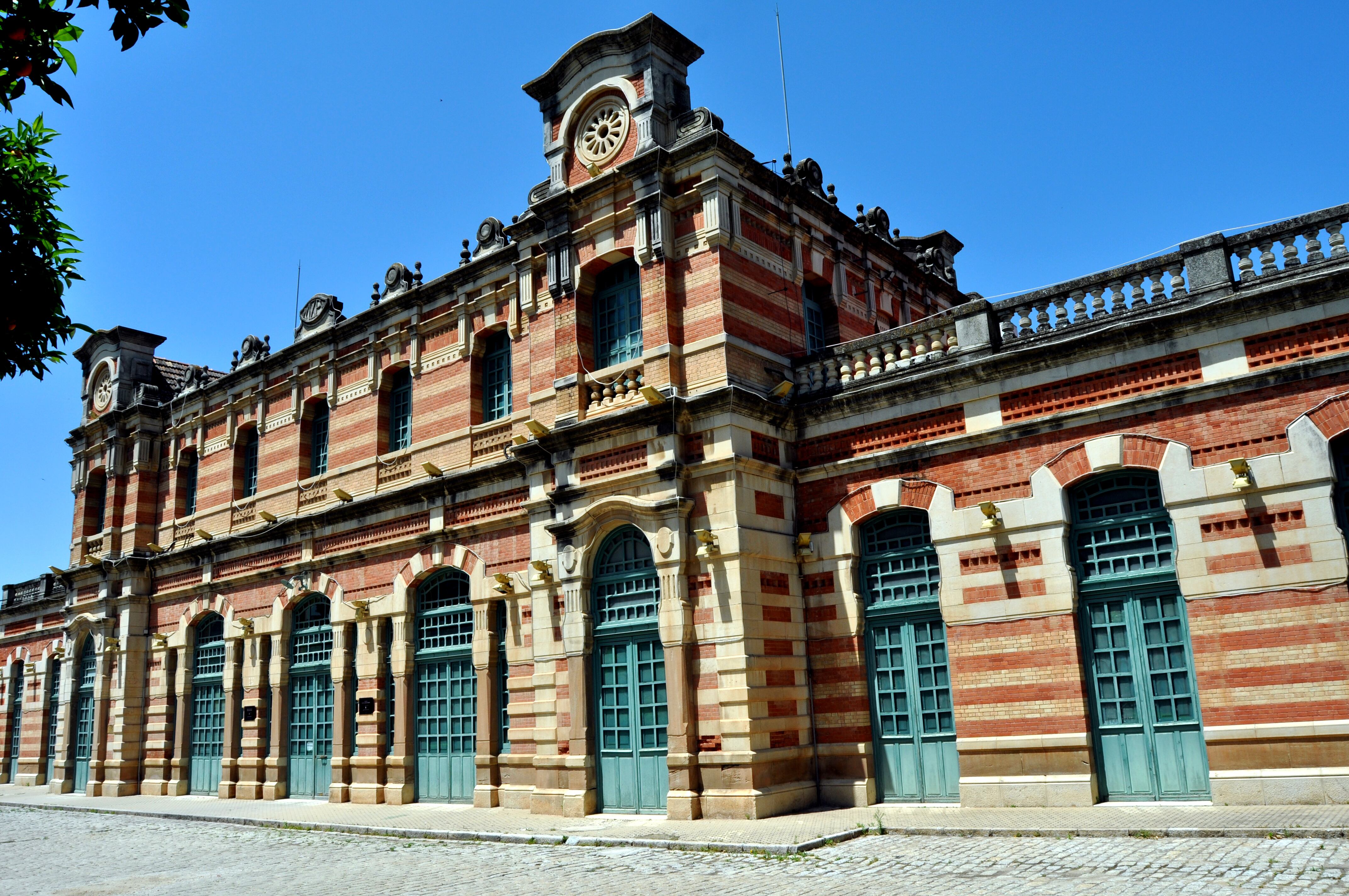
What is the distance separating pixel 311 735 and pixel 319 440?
648 centimetres

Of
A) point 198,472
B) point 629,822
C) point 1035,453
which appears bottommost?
point 629,822

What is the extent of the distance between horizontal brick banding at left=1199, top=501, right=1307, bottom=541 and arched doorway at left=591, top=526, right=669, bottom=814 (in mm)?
7384

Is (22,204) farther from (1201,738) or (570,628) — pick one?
(1201,738)

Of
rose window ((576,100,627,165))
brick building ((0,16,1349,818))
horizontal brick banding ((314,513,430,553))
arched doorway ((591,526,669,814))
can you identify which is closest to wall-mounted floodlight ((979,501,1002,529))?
brick building ((0,16,1349,818))

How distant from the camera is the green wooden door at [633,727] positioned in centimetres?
1543

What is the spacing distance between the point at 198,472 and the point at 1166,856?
2413 cm

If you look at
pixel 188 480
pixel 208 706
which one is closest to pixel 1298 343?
pixel 208 706

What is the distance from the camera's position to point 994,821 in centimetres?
1230

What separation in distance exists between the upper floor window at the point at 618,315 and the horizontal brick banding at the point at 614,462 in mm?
1556

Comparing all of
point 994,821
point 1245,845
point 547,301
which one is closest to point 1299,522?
point 1245,845

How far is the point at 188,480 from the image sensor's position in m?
27.7

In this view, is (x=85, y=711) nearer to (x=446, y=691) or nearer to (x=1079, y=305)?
(x=446, y=691)

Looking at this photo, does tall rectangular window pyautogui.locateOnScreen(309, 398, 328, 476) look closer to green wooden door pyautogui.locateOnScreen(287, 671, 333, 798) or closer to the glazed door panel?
green wooden door pyautogui.locateOnScreen(287, 671, 333, 798)

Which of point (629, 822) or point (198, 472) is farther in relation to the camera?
point (198, 472)
